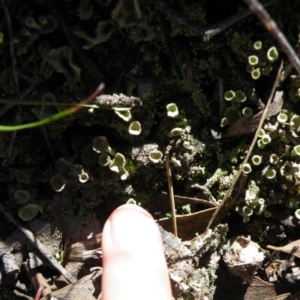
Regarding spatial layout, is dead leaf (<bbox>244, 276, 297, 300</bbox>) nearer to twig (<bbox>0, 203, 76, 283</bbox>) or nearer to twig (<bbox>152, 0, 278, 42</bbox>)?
twig (<bbox>0, 203, 76, 283</bbox>)

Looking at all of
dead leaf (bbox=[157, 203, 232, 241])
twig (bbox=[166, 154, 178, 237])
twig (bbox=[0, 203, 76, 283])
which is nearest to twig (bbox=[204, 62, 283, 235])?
dead leaf (bbox=[157, 203, 232, 241])

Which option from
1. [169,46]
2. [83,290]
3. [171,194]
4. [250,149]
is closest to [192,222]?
[171,194]

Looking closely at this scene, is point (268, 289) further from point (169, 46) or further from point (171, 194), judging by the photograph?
point (169, 46)

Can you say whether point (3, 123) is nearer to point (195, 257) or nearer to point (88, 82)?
point (88, 82)

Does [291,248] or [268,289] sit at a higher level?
[291,248]

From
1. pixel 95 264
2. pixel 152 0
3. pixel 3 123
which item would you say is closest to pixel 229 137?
pixel 152 0

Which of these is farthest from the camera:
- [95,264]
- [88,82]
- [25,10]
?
[95,264]

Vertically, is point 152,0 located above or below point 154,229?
above
